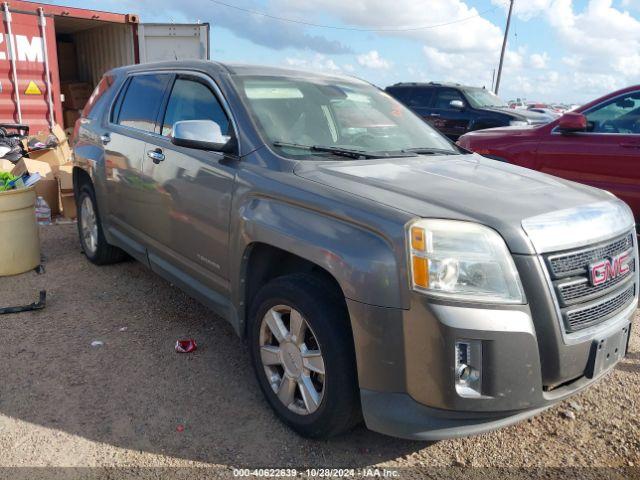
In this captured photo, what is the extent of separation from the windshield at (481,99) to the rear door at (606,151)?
6.55 meters

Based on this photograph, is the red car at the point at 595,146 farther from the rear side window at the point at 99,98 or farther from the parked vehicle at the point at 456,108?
the parked vehicle at the point at 456,108

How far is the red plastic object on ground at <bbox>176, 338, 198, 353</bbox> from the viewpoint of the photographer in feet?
12.2

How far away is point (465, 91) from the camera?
1259 centimetres

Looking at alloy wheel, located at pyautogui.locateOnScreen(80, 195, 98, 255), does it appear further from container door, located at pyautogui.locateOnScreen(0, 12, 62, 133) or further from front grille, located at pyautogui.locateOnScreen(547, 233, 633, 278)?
container door, located at pyautogui.locateOnScreen(0, 12, 62, 133)

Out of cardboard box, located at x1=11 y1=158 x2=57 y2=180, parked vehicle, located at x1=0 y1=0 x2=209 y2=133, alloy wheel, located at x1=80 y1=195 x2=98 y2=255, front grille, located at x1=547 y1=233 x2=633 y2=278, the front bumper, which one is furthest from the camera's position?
parked vehicle, located at x1=0 y1=0 x2=209 y2=133

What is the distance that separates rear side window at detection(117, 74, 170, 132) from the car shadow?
4.58 ft

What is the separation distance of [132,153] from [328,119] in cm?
162

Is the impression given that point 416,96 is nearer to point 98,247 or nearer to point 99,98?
point 99,98

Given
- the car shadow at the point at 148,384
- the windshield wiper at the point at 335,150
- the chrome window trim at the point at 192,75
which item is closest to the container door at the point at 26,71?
the chrome window trim at the point at 192,75

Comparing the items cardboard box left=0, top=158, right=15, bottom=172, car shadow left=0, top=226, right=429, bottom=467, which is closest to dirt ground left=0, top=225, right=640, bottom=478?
car shadow left=0, top=226, right=429, bottom=467

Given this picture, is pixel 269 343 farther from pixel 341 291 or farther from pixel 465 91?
pixel 465 91

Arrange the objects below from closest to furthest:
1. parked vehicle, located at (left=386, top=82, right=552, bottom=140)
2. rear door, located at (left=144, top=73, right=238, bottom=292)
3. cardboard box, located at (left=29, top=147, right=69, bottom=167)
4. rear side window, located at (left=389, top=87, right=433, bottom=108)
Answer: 1. rear door, located at (left=144, top=73, right=238, bottom=292)
2. cardboard box, located at (left=29, top=147, right=69, bottom=167)
3. parked vehicle, located at (left=386, top=82, right=552, bottom=140)
4. rear side window, located at (left=389, top=87, right=433, bottom=108)

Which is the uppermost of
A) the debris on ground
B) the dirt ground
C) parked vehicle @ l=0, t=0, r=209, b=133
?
parked vehicle @ l=0, t=0, r=209, b=133

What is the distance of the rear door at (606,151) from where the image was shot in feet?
18.1
